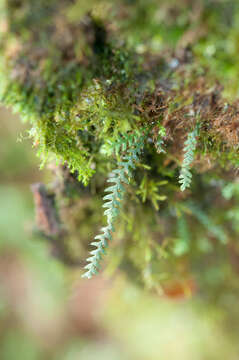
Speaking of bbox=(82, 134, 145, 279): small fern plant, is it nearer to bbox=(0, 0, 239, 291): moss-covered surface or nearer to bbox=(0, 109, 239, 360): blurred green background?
bbox=(0, 0, 239, 291): moss-covered surface

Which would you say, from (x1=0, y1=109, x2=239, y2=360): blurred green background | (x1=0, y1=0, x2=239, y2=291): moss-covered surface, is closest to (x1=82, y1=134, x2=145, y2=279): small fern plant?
(x1=0, y1=0, x2=239, y2=291): moss-covered surface

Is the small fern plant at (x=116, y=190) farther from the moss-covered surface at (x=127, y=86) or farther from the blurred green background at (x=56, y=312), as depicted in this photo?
the blurred green background at (x=56, y=312)

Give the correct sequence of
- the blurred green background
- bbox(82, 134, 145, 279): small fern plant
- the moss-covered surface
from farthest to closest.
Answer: the blurred green background, bbox(82, 134, 145, 279): small fern plant, the moss-covered surface

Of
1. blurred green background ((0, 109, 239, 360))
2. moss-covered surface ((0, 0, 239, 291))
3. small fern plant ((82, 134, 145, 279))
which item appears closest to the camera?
moss-covered surface ((0, 0, 239, 291))

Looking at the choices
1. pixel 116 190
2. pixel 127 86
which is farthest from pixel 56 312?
pixel 127 86

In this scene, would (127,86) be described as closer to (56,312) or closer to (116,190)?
(116,190)

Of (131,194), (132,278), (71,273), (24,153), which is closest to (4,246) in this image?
(24,153)

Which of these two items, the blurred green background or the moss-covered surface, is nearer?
the moss-covered surface

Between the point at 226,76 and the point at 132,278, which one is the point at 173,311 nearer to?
the point at 132,278
